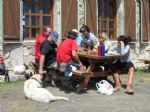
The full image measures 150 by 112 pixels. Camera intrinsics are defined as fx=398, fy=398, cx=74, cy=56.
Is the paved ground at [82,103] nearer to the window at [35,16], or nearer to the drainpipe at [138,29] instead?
the window at [35,16]

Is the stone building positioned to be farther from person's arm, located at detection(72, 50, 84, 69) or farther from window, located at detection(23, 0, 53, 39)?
person's arm, located at detection(72, 50, 84, 69)

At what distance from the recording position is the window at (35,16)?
11.5 metres

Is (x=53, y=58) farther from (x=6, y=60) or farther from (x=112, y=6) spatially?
(x=112, y=6)

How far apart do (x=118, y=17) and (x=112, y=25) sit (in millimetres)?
350

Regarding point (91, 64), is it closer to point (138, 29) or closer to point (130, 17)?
point (130, 17)

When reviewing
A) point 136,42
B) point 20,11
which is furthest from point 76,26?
point 136,42

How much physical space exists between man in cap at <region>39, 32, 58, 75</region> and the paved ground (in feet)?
1.99

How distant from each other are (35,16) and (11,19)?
3.88 ft

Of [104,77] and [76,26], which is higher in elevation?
[76,26]

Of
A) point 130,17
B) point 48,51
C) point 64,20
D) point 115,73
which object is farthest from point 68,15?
point 115,73

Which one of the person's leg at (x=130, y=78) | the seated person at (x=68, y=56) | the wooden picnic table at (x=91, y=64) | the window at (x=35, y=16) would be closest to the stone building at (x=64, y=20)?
the window at (x=35, y=16)

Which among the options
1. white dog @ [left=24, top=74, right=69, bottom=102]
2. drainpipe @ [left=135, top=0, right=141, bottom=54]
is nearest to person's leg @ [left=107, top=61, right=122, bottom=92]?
white dog @ [left=24, top=74, right=69, bottom=102]

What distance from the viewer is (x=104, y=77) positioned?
9.46 m

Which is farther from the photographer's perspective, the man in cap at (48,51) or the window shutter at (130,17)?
the window shutter at (130,17)
